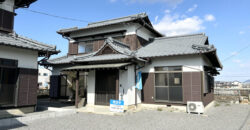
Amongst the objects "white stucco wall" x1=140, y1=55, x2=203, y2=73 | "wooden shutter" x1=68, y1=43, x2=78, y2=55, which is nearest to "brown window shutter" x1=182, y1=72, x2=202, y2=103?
"white stucco wall" x1=140, y1=55, x2=203, y2=73

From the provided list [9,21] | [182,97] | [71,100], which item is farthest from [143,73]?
[9,21]

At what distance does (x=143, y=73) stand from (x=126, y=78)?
5.31ft

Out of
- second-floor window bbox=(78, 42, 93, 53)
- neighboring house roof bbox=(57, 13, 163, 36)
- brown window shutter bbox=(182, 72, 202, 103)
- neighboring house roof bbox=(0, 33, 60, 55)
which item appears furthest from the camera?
second-floor window bbox=(78, 42, 93, 53)

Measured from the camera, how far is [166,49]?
36.1 feet

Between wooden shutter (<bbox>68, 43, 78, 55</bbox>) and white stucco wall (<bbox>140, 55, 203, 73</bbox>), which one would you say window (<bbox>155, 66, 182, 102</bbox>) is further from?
wooden shutter (<bbox>68, 43, 78, 55</bbox>)

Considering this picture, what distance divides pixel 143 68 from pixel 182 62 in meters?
2.48

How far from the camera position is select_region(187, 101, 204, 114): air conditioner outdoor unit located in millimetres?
8859

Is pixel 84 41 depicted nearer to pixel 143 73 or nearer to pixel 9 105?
pixel 143 73

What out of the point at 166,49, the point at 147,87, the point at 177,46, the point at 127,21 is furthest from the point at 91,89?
the point at 177,46

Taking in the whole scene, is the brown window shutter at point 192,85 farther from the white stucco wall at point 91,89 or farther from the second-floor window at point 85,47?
the second-floor window at point 85,47

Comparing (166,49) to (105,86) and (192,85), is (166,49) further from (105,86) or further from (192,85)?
(105,86)

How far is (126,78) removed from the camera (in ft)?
32.3

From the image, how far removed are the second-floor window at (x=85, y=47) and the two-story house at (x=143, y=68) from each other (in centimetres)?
125

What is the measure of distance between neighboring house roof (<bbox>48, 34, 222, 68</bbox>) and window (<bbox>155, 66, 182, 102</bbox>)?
1.07 metres
